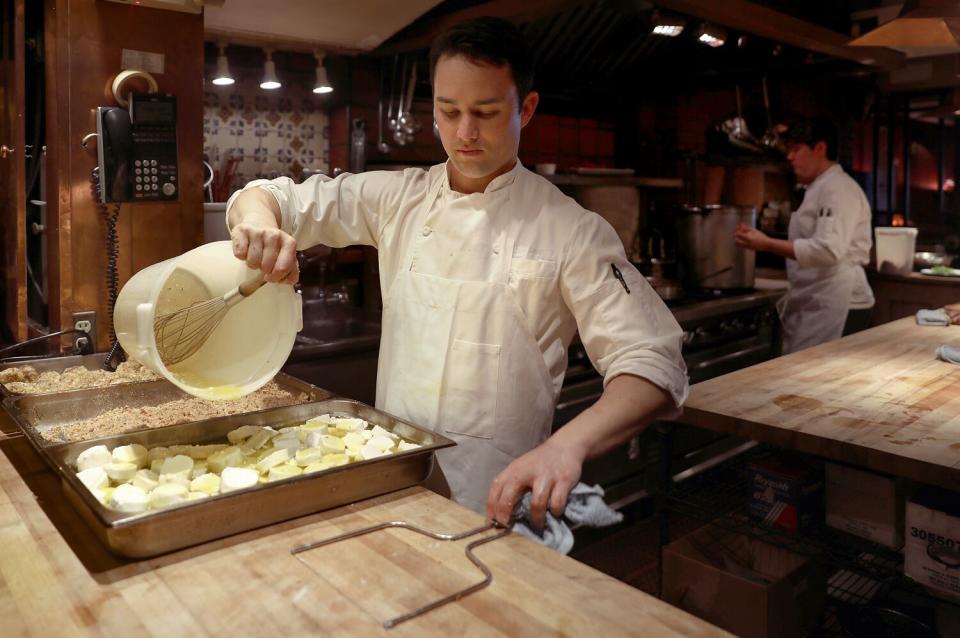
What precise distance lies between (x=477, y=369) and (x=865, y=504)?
4.50 ft

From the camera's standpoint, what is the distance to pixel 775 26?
4.71 metres

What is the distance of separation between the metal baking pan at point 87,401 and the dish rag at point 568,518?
27.5 inches

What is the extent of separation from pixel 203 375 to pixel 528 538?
777mm

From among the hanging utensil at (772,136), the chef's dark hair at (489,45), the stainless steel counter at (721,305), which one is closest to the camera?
the chef's dark hair at (489,45)

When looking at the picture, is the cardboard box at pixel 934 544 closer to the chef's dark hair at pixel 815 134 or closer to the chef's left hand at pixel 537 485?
the chef's left hand at pixel 537 485

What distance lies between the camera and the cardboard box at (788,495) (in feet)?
7.98

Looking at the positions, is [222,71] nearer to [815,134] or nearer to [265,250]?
[265,250]

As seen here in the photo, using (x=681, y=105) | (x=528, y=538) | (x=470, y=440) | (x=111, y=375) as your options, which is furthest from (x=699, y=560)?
(x=681, y=105)

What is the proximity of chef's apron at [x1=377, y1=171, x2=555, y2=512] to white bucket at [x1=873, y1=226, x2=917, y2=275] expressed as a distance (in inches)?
216

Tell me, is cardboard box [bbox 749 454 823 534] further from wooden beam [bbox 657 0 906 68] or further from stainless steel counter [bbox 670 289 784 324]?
wooden beam [bbox 657 0 906 68]

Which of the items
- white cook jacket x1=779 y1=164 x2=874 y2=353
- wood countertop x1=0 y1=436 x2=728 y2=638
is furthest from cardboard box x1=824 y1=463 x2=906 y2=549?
white cook jacket x1=779 y1=164 x2=874 y2=353

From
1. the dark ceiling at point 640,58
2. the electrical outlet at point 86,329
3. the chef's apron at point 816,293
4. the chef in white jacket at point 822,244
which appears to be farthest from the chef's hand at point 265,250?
the chef's apron at point 816,293

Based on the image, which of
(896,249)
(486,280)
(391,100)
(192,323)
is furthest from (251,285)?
(896,249)

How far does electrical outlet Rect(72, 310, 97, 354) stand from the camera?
8.16ft
